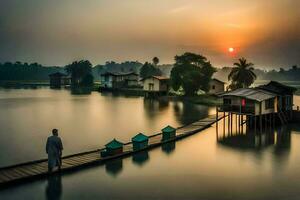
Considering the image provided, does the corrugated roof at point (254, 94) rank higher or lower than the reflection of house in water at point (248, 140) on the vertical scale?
higher

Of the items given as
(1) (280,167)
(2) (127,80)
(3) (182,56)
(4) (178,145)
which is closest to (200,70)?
(3) (182,56)

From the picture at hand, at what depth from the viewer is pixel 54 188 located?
21.9 m

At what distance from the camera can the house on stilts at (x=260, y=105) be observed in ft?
146

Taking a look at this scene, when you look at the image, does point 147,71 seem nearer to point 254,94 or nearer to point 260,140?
point 254,94

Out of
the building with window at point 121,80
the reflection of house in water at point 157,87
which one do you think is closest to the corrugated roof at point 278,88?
the reflection of house in water at point 157,87

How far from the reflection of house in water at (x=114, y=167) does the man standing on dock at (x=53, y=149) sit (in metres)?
4.13

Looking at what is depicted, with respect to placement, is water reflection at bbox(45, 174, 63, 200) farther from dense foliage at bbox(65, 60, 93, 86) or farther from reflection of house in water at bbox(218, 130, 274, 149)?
dense foliage at bbox(65, 60, 93, 86)

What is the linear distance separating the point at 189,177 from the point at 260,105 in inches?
925

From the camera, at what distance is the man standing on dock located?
77.2 ft

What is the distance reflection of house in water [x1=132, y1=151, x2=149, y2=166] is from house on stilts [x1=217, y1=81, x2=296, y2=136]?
61.9 ft

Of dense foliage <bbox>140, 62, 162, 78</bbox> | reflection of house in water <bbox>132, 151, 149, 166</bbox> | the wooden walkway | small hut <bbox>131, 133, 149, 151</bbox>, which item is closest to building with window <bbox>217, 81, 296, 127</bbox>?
the wooden walkway

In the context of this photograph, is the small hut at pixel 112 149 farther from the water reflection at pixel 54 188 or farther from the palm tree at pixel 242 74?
the palm tree at pixel 242 74

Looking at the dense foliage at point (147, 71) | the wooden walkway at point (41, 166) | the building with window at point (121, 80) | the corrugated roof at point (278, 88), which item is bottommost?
the wooden walkway at point (41, 166)

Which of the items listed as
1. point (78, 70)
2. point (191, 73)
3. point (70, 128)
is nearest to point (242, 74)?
point (191, 73)
